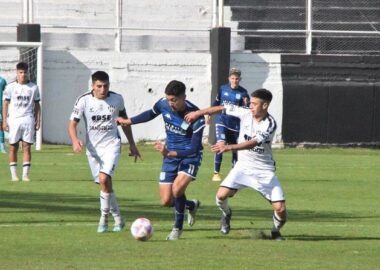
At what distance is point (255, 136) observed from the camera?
13.4 metres

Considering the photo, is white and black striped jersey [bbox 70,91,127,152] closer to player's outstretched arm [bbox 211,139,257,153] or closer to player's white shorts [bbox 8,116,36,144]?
player's outstretched arm [bbox 211,139,257,153]

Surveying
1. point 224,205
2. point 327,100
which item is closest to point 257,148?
point 224,205

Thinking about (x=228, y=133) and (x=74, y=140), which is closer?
(x=74, y=140)

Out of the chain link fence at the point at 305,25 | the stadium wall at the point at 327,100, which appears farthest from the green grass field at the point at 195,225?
the chain link fence at the point at 305,25

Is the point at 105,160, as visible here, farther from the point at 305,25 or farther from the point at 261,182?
the point at 305,25

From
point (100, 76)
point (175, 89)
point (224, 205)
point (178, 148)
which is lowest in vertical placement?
point (224, 205)

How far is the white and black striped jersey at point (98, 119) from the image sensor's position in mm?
14477

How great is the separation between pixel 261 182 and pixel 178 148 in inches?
40.8

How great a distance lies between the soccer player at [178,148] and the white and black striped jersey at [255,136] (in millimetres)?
469

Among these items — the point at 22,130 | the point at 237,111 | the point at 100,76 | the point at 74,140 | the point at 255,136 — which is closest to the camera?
the point at 255,136

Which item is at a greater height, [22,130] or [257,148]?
[257,148]

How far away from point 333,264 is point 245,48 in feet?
72.5

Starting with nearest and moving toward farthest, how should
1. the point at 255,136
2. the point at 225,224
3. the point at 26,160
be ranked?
the point at 255,136, the point at 225,224, the point at 26,160

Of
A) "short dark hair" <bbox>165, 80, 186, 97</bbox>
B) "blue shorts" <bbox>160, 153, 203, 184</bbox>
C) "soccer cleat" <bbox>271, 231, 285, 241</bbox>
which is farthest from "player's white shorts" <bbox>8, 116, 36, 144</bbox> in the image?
"soccer cleat" <bbox>271, 231, 285, 241</bbox>
